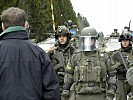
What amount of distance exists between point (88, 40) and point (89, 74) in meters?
0.57

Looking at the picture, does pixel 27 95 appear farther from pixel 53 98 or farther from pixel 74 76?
pixel 74 76

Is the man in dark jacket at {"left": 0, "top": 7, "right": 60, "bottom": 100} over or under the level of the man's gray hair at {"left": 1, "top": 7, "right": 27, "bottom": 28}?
under

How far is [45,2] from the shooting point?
46.8m

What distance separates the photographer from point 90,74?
6684mm

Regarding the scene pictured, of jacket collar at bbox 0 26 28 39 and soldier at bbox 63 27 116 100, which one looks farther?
soldier at bbox 63 27 116 100

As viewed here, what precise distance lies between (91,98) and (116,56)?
2496 millimetres

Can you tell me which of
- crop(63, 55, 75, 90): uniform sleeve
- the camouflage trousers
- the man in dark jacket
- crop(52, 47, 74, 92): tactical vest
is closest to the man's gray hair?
the man in dark jacket

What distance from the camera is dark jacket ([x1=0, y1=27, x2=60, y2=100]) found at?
4.03 metres

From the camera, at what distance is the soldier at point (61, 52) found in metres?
8.31

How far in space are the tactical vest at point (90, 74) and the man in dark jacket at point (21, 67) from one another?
8.24 ft

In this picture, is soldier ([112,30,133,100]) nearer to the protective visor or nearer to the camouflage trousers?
the camouflage trousers

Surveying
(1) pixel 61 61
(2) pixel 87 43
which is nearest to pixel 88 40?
(2) pixel 87 43

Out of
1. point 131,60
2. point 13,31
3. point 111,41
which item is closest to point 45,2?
point 111,41

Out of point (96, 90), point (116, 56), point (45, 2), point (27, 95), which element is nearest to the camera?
point (27, 95)
